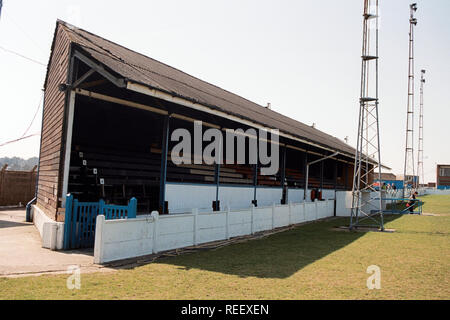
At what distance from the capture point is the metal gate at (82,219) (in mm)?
8328

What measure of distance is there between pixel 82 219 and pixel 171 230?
2.25 metres

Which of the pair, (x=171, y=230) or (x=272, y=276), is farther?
(x=171, y=230)

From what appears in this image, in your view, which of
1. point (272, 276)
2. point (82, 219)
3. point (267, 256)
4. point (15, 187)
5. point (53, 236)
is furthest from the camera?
point (15, 187)

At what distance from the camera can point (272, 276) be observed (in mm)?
6281

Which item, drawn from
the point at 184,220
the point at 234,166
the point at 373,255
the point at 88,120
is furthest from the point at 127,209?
the point at 234,166

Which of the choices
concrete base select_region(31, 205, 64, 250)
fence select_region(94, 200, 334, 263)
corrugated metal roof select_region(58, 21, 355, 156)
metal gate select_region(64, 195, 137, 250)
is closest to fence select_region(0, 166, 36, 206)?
corrugated metal roof select_region(58, 21, 355, 156)

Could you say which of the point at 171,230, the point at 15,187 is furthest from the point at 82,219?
the point at 15,187

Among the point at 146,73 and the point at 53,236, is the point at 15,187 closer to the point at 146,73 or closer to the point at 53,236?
the point at 53,236

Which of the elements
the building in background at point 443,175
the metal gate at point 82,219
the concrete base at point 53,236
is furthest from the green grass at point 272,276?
the building in background at point 443,175

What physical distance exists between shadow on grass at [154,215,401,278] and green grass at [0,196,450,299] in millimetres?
17

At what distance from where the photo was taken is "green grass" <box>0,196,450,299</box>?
5172mm

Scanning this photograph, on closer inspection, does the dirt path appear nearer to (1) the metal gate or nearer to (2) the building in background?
(1) the metal gate

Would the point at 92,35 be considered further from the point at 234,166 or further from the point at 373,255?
the point at 373,255

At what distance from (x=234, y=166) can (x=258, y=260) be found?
1006 cm
